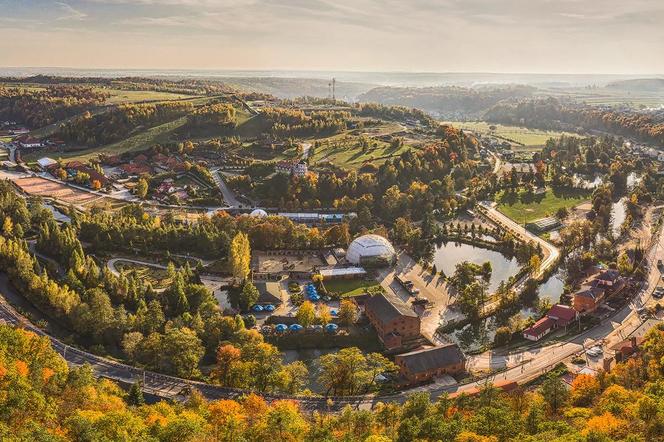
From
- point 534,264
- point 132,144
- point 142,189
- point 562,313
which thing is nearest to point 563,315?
point 562,313

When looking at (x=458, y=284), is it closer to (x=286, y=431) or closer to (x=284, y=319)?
(x=284, y=319)

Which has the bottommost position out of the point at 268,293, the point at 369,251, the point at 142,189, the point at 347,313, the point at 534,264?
the point at 347,313

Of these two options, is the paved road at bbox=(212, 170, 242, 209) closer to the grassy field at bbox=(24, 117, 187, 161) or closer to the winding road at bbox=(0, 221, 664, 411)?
the grassy field at bbox=(24, 117, 187, 161)

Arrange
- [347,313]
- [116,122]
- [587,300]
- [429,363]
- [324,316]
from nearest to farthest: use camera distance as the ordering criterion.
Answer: [429,363]
[324,316]
[347,313]
[587,300]
[116,122]

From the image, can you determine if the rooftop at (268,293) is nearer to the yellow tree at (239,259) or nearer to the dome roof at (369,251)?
the yellow tree at (239,259)

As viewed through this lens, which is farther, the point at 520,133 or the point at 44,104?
the point at 520,133

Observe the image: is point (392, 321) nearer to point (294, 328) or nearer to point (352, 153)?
point (294, 328)

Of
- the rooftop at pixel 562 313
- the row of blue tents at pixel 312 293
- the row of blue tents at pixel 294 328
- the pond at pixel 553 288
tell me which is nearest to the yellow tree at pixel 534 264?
the pond at pixel 553 288
